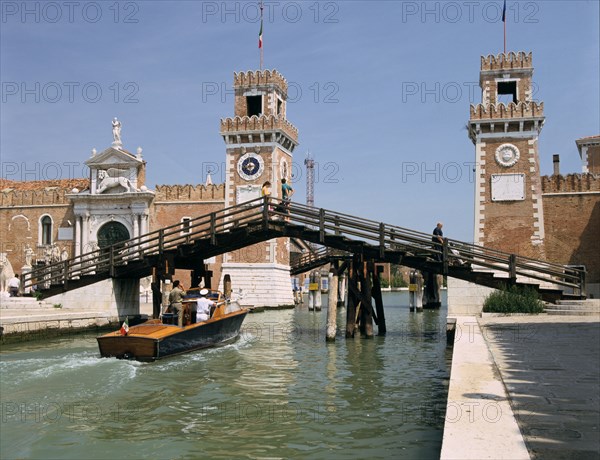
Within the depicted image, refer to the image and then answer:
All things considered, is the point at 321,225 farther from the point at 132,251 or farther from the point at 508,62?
the point at 508,62

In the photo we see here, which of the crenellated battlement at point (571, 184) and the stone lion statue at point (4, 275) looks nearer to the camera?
the stone lion statue at point (4, 275)

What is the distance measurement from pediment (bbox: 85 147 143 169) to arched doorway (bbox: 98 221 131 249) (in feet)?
13.1

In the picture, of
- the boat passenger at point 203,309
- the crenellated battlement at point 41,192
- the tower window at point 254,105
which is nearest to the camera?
the boat passenger at point 203,309

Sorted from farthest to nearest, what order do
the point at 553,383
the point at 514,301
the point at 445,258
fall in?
the point at 445,258 < the point at 514,301 < the point at 553,383

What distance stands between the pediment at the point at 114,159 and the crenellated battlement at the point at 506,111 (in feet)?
72.4

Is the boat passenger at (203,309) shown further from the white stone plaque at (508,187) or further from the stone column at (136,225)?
the stone column at (136,225)

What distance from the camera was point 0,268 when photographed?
2733 centimetres

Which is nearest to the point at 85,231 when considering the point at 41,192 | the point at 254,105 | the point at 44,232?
the point at 44,232

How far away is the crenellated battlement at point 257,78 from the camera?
1692 inches

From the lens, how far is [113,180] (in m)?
44.2

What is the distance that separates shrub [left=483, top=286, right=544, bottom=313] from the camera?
→ 19583mm

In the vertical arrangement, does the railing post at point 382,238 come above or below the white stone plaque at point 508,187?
below

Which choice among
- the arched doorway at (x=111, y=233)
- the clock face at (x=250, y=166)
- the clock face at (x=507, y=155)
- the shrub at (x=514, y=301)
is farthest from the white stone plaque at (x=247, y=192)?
the shrub at (x=514, y=301)

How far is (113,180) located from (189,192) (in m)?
5.11
